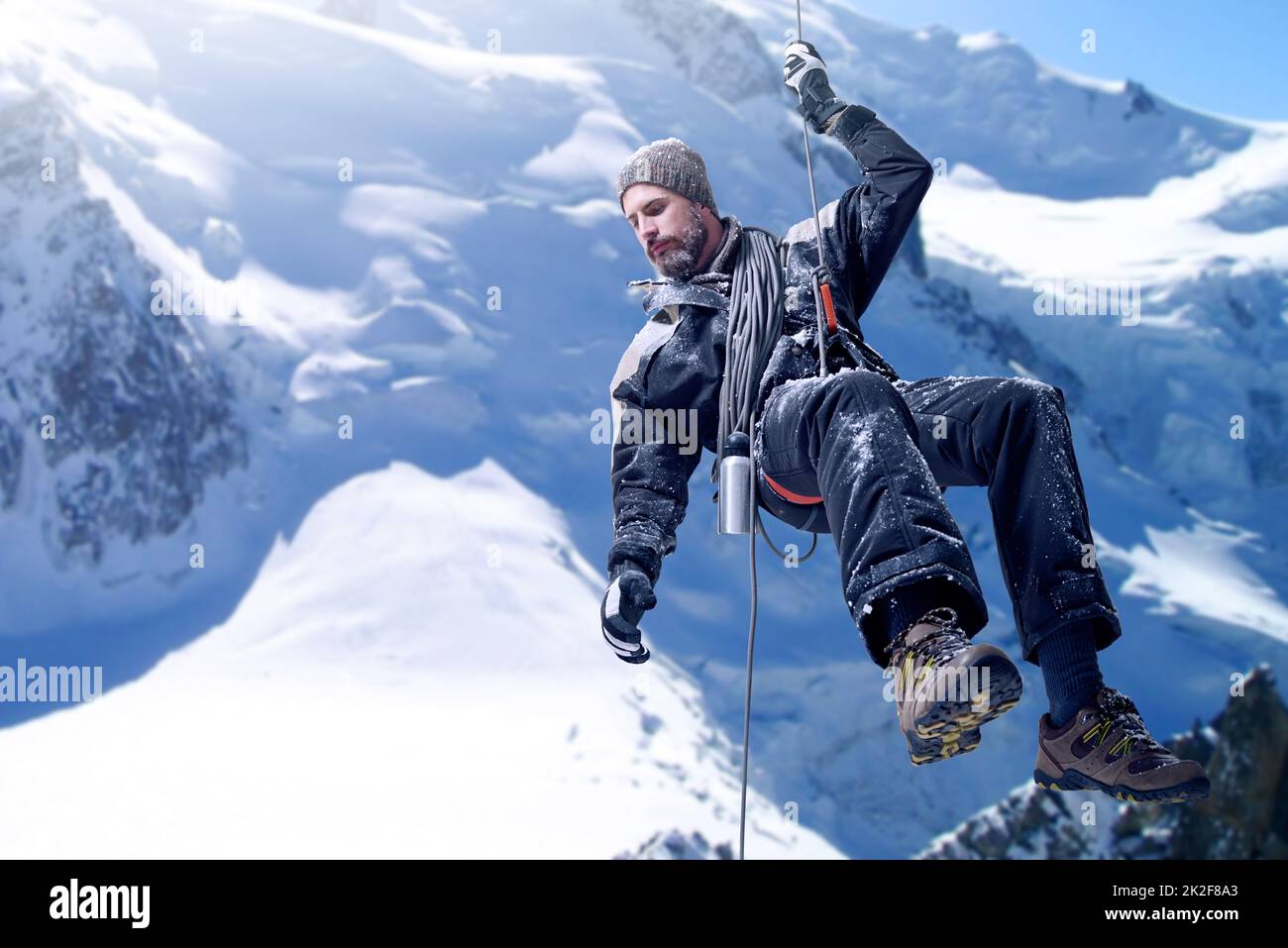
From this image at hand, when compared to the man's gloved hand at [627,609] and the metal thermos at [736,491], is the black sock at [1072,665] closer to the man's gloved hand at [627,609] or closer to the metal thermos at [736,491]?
the metal thermos at [736,491]

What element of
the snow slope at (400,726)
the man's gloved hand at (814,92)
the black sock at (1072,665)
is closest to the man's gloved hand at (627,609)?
the black sock at (1072,665)

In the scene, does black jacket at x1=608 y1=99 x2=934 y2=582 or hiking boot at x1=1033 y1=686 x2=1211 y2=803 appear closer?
hiking boot at x1=1033 y1=686 x2=1211 y2=803

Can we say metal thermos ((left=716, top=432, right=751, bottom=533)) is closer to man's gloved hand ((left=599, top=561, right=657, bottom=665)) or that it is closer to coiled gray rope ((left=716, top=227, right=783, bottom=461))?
coiled gray rope ((left=716, top=227, right=783, bottom=461))

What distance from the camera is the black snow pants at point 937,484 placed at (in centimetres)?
241

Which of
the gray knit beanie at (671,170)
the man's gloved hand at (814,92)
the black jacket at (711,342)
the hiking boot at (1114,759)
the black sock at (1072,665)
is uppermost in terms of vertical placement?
the man's gloved hand at (814,92)

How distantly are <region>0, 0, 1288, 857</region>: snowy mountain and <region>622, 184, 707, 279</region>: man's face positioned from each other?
1709 centimetres

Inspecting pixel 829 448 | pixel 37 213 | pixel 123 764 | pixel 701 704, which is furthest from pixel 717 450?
pixel 37 213

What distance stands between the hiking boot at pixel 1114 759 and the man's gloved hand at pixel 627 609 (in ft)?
3.40

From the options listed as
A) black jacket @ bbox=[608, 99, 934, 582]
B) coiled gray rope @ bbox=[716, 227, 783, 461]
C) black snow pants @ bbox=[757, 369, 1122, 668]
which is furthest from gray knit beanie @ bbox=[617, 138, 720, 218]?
black snow pants @ bbox=[757, 369, 1122, 668]

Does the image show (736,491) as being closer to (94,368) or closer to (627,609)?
(627,609)

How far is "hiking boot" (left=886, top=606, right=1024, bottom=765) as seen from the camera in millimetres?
2129

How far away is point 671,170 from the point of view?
3.54m

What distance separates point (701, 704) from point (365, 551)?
929cm
